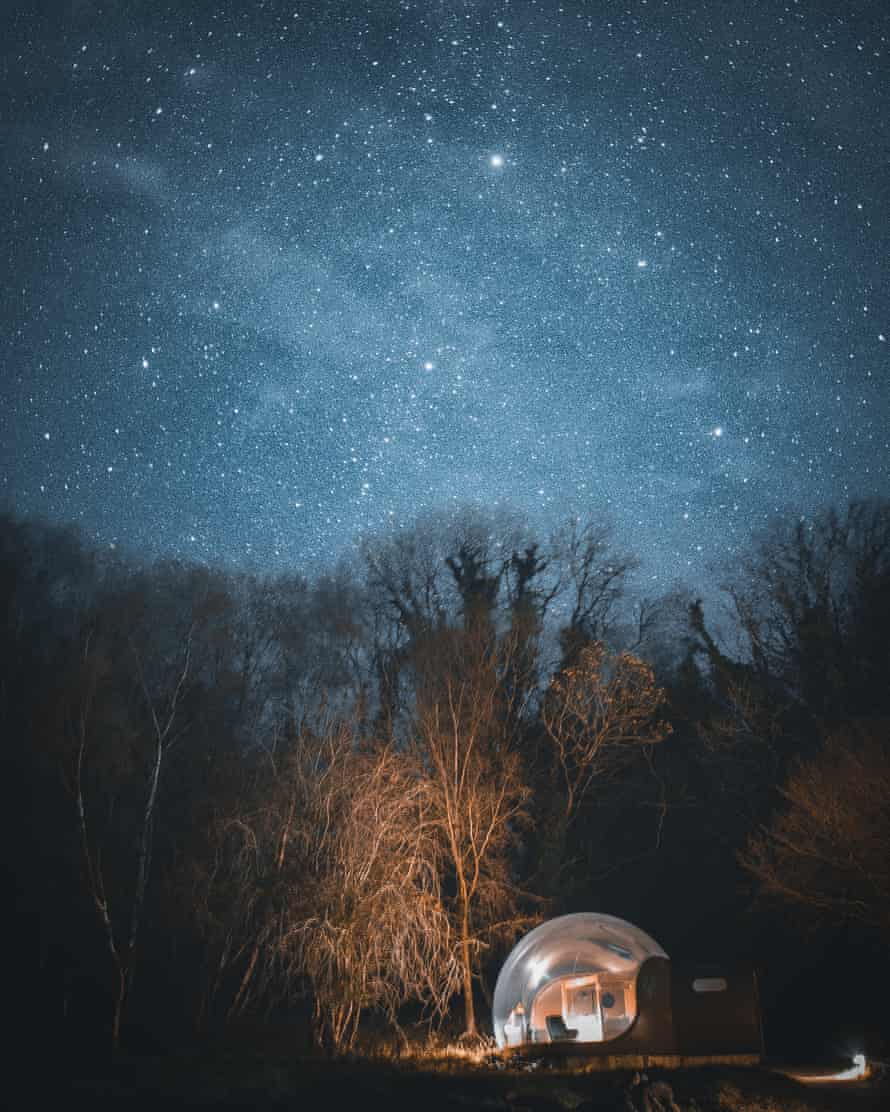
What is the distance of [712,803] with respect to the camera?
26.3m

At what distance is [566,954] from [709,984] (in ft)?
9.79

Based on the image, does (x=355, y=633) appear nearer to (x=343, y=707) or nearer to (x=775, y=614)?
(x=343, y=707)

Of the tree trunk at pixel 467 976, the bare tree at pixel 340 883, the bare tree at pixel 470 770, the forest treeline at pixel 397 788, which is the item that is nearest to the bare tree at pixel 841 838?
the forest treeline at pixel 397 788

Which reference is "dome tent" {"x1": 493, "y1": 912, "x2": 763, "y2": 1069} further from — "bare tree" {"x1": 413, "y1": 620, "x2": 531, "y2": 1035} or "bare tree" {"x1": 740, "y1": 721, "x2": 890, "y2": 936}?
"bare tree" {"x1": 740, "y1": 721, "x2": 890, "y2": 936}

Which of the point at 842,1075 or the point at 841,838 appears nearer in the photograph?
the point at 842,1075

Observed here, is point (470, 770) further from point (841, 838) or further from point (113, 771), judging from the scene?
point (113, 771)

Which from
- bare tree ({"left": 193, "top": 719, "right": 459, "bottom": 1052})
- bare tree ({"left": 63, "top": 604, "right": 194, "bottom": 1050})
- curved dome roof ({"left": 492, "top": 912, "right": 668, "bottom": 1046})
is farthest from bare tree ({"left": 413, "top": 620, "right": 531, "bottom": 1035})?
bare tree ({"left": 63, "top": 604, "right": 194, "bottom": 1050})

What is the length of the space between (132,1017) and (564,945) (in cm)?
876

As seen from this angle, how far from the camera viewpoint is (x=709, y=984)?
14117 mm

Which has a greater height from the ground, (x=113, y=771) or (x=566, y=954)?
(x=113, y=771)

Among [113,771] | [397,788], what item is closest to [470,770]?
[397,788]

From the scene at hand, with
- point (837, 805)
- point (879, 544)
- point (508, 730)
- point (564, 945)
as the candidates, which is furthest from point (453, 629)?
point (879, 544)

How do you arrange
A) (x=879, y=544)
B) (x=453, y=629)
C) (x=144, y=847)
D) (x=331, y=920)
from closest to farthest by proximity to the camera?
(x=331, y=920)
(x=144, y=847)
(x=453, y=629)
(x=879, y=544)

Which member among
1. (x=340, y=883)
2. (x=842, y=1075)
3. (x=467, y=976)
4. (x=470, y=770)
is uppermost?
(x=470, y=770)
